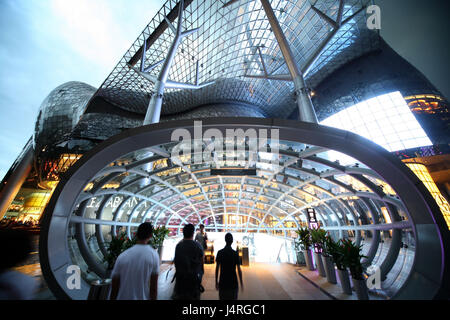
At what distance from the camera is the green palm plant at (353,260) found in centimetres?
555

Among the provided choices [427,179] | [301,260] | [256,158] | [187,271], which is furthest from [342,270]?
[427,179]

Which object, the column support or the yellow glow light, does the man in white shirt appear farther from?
the yellow glow light

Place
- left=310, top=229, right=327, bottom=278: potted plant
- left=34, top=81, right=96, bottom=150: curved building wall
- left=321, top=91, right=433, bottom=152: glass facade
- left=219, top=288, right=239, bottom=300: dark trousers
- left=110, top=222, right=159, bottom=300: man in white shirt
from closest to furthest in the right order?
left=110, top=222, right=159, bottom=300: man in white shirt
left=219, top=288, right=239, bottom=300: dark trousers
left=310, top=229, right=327, bottom=278: potted plant
left=321, top=91, right=433, bottom=152: glass facade
left=34, top=81, right=96, bottom=150: curved building wall

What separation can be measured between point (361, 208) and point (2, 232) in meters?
29.3

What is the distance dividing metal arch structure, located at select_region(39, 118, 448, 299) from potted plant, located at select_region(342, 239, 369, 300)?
777 millimetres

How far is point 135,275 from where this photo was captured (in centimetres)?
258

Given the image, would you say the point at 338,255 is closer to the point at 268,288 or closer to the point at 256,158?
the point at 268,288

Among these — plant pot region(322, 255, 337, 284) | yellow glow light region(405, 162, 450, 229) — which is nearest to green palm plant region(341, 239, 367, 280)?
plant pot region(322, 255, 337, 284)

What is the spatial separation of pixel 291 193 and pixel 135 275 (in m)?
13.0

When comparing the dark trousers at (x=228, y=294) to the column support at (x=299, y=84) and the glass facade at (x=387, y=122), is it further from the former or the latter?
the glass facade at (x=387, y=122)

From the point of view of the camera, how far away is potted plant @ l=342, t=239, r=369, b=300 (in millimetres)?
5391

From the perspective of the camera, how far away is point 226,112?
3797 centimetres

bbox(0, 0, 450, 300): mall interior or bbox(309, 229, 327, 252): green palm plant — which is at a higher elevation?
bbox(0, 0, 450, 300): mall interior
